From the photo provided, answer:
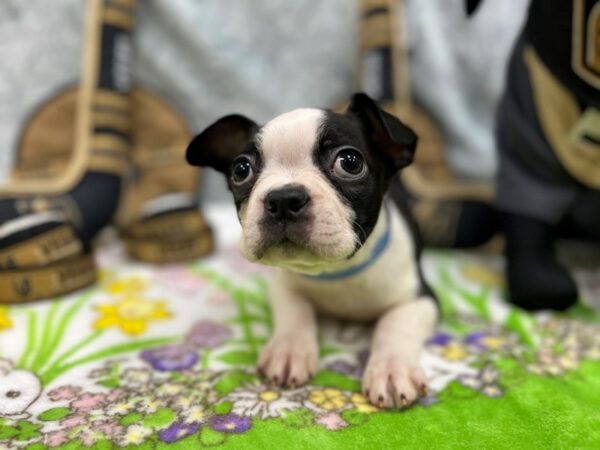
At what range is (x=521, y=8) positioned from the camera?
2.79 m

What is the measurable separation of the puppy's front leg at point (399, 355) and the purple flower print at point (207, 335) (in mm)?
454

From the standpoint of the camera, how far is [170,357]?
159 cm

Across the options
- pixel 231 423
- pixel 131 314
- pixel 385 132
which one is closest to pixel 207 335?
pixel 131 314

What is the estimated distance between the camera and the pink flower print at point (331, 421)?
1.26m

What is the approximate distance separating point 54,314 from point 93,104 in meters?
1.01

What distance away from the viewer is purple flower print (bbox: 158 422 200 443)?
1.22 meters

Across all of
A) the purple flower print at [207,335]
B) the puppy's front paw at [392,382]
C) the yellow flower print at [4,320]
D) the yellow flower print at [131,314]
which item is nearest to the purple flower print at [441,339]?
the puppy's front paw at [392,382]

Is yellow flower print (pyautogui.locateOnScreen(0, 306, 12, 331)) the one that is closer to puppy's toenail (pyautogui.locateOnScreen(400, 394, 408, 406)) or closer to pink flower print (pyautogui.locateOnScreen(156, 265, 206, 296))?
pink flower print (pyautogui.locateOnScreen(156, 265, 206, 296))

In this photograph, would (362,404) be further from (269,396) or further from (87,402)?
(87,402)

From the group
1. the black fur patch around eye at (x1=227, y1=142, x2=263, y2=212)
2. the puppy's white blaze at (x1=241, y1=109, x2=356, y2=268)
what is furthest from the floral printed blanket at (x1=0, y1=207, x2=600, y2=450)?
the black fur patch around eye at (x1=227, y1=142, x2=263, y2=212)

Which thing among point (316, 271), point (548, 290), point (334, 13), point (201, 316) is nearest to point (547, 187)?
point (548, 290)

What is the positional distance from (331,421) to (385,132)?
0.71 meters

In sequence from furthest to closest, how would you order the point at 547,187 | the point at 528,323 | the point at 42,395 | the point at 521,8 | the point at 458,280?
1. the point at 521,8
2. the point at 458,280
3. the point at 547,187
4. the point at 528,323
5. the point at 42,395

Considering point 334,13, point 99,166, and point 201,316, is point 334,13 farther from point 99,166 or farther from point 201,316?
point 201,316
